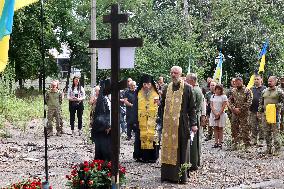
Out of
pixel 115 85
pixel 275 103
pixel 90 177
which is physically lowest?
pixel 90 177

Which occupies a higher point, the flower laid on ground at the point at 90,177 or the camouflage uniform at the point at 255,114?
the camouflage uniform at the point at 255,114

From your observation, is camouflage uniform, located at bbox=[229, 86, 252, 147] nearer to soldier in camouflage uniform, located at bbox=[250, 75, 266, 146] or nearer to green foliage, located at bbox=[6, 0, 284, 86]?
soldier in camouflage uniform, located at bbox=[250, 75, 266, 146]

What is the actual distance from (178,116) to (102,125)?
4.59 feet

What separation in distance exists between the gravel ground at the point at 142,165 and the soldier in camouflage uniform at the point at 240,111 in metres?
0.41

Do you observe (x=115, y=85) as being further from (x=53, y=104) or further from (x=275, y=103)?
(x=53, y=104)

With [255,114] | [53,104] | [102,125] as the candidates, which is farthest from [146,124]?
[53,104]

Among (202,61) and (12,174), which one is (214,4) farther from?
(12,174)

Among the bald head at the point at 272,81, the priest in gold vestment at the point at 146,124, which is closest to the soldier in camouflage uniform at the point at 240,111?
the bald head at the point at 272,81

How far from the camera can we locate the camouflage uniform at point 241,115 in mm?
12938

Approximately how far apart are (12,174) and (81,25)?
125 feet

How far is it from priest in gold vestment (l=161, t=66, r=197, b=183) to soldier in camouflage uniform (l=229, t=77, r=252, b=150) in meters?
3.86

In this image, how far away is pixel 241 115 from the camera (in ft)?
A: 42.9

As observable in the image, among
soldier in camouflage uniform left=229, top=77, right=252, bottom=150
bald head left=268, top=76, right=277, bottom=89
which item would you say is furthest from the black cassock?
bald head left=268, top=76, right=277, bottom=89

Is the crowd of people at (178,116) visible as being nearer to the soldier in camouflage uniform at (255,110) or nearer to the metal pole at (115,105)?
the soldier in camouflage uniform at (255,110)
